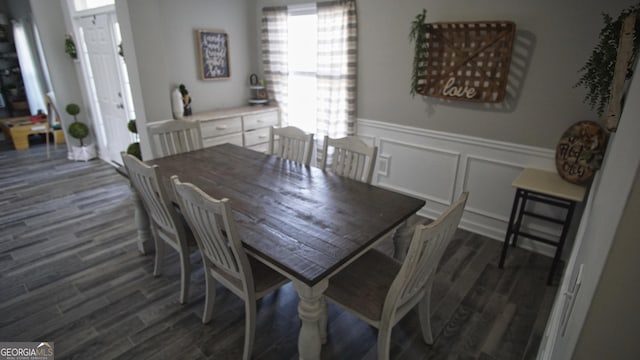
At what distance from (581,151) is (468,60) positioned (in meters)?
1.10

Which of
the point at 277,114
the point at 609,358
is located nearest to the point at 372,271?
the point at 609,358

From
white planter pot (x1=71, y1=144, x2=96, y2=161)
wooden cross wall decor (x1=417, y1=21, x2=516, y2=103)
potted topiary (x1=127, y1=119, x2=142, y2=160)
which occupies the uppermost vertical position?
wooden cross wall decor (x1=417, y1=21, x2=516, y2=103)

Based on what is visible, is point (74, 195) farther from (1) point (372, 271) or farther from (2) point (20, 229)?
(1) point (372, 271)

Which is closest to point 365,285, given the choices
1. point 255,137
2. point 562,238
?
point 562,238

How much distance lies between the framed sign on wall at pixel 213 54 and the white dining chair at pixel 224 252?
2775mm

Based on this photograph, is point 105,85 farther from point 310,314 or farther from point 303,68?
point 310,314

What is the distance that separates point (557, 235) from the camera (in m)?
2.76

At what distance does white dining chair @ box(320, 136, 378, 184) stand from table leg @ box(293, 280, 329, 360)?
1.04m

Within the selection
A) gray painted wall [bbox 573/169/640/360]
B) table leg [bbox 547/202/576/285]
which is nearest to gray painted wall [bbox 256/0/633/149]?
table leg [bbox 547/202/576/285]

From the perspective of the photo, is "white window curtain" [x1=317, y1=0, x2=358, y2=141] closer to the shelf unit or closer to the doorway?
the doorway

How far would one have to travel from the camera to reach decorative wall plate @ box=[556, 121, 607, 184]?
225cm

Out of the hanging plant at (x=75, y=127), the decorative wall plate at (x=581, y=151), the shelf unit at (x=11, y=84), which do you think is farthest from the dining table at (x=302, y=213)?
the shelf unit at (x=11, y=84)

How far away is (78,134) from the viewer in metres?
4.83

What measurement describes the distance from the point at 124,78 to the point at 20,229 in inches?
78.2
